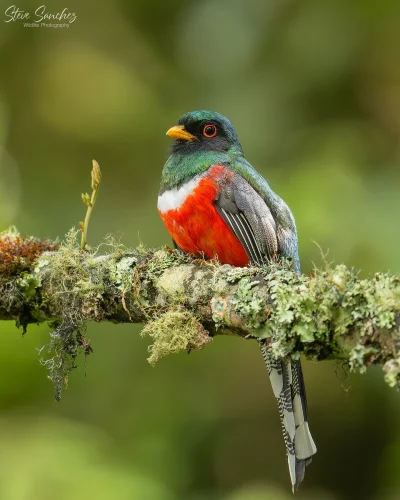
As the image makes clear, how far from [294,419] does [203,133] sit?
2021 mm

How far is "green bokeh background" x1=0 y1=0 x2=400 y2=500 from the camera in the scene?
5734 mm

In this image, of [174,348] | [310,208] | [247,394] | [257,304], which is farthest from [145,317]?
[247,394]

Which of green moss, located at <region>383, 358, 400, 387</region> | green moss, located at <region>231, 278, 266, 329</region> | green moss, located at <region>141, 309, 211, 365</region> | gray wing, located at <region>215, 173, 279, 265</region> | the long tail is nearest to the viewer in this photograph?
green moss, located at <region>383, 358, 400, 387</region>

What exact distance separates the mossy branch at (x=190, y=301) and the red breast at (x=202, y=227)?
0.47 m

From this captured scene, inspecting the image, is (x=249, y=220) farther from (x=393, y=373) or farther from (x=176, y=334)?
(x=393, y=373)

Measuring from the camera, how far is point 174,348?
318 cm

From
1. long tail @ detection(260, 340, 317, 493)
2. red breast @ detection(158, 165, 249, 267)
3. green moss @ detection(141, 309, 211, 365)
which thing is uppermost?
red breast @ detection(158, 165, 249, 267)

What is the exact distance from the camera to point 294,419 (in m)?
3.69

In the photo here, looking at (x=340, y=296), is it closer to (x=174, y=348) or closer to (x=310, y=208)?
(x=174, y=348)

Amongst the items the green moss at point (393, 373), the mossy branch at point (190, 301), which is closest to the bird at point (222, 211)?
the mossy branch at point (190, 301)

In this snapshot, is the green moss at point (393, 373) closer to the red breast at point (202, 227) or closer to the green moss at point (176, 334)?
the green moss at point (176, 334)


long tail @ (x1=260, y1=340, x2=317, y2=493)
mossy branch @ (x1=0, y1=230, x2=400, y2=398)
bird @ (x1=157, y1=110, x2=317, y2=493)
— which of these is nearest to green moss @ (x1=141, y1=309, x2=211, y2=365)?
mossy branch @ (x1=0, y1=230, x2=400, y2=398)

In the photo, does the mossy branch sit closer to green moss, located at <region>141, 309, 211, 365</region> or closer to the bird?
green moss, located at <region>141, 309, 211, 365</region>

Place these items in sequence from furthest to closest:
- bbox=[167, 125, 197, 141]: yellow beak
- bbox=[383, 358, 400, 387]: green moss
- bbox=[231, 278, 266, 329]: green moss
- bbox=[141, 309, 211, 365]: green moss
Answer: bbox=[167, 125, 197, 141]: yellow beak
bbox=[141, 309, 211, 365]: green moss
bbox=[231, 278, 266, 329]: green moss
bbox=[383, 358, 400, 387]: green moss
